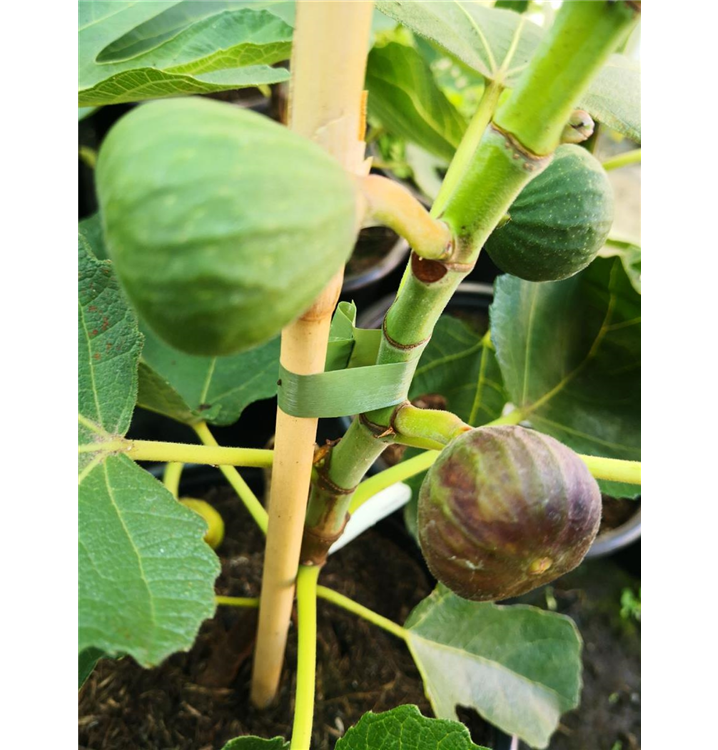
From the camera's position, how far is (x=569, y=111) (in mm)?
298

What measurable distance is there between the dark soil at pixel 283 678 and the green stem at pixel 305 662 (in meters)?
0.17

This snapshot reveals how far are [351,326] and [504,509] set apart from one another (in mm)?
195

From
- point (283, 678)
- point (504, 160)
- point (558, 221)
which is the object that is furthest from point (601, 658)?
point (504, 160)

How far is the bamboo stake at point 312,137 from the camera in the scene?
315mm

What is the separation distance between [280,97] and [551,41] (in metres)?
1.11

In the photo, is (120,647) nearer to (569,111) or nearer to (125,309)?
(125,309)

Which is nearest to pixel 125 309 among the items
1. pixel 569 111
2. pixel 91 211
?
pixel 569 111

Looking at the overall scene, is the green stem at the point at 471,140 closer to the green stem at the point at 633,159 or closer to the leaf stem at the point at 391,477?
the leaf stem at the point at 391,477

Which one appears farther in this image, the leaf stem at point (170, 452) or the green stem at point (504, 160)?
the leaf stem at point (170, 452)

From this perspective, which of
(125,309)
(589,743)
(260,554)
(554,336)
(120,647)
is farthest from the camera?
(589,743)

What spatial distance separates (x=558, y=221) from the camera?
535mm

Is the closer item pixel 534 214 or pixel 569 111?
pixel 569 111

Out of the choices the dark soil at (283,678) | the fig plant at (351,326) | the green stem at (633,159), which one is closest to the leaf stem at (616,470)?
the fig plant at (351,326)

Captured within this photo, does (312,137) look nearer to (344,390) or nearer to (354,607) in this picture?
(344,390)
